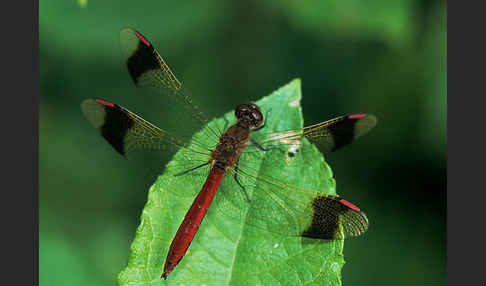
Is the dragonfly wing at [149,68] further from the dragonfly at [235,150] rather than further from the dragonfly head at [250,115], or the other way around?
the dragonfly head at [250,115]

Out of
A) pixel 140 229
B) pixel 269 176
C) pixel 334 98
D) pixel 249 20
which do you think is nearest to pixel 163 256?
pixel 140 229

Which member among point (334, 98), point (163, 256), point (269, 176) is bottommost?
point (163, 256)

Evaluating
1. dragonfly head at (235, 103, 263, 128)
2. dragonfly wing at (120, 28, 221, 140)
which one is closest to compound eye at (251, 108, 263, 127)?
dragonfly head at (235, 103, 263, 128)

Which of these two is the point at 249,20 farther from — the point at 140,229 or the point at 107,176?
the point at 140,229

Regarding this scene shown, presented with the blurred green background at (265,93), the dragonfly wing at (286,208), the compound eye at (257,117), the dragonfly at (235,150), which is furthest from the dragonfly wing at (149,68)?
the dragonfly wing at (286,208)

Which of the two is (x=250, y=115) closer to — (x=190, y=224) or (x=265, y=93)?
(x=190, y=224)

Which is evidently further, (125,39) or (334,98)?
(334,98)

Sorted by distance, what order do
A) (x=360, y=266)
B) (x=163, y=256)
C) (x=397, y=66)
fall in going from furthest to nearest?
(x=397, y=66) < (x=360, y=266) < (x=163, y=256)
